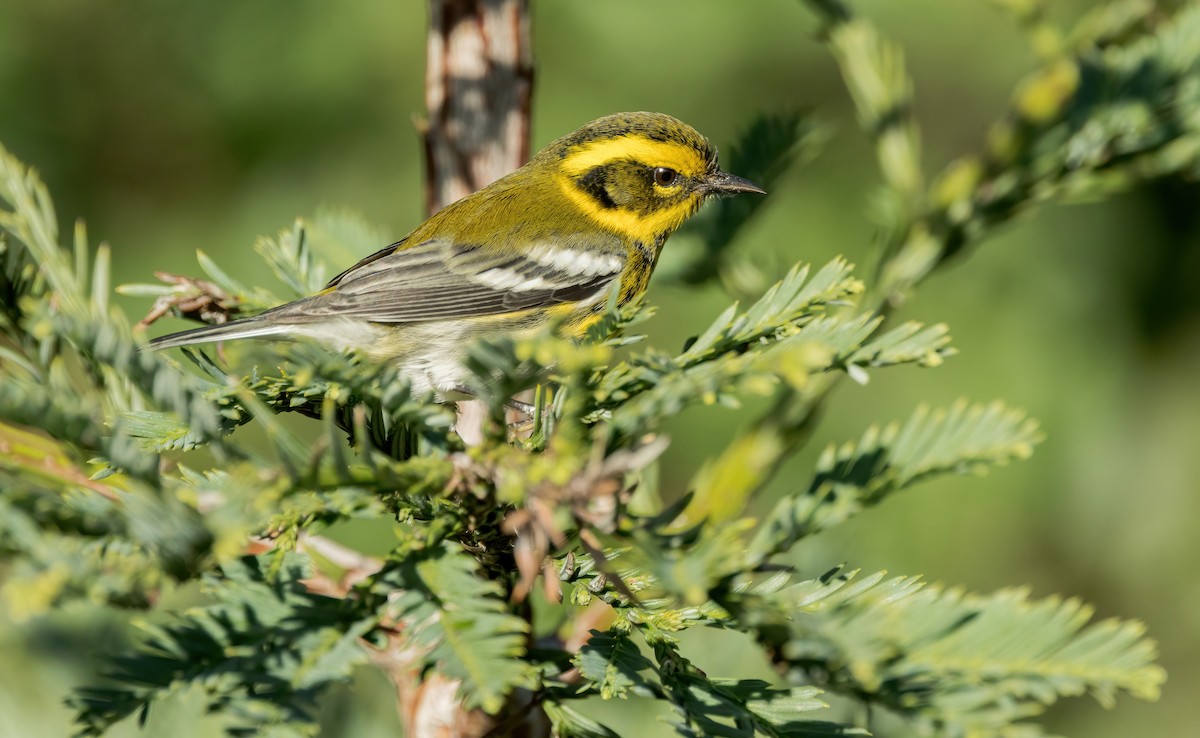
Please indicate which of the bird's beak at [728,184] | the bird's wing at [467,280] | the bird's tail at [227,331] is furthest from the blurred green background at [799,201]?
the bird's tail at [227,331]

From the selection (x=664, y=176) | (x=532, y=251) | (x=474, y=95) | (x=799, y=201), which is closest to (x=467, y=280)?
(x=532, y=251)

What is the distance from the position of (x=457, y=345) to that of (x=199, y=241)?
121cm

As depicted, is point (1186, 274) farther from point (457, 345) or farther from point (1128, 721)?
point (457, 345)

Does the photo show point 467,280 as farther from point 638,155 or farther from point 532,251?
point 638,155

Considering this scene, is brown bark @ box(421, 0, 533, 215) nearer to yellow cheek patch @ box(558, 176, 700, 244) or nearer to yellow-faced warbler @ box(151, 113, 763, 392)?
yellow-faced warbler @ box(151, 113, 763, 392)

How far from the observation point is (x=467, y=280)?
113 inches

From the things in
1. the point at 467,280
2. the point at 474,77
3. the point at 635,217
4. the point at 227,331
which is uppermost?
the point at 635,217

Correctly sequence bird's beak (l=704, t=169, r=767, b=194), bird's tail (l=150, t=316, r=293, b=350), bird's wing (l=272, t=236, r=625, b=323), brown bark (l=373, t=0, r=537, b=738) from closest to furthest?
bird's tail (l=150, t=316, r=293, b=350) → brown bark (l=373, t=0, r=537, b=738) → bird's beak (l=704, t=169, r=767, b=194) → bird's wing (l=272, t=236, r=625, b=323)

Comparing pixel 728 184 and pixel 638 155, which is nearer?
pixel 728 184

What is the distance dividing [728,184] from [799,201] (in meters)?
0.72

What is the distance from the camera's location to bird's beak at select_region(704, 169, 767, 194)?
2.45 metres

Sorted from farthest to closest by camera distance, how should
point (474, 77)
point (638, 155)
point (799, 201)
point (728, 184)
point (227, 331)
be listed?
point (799, 201) < point (638, 155) < point (728, 184) < point (474, 77) < point (227, 331)

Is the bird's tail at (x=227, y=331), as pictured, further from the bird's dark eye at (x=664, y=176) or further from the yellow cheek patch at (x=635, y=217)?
the bird's dark eye at (x=664, y=176)

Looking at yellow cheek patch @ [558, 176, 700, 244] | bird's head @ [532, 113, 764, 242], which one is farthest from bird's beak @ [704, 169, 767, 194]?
yellow cheek patch @ [558, 176, 700, 244]
